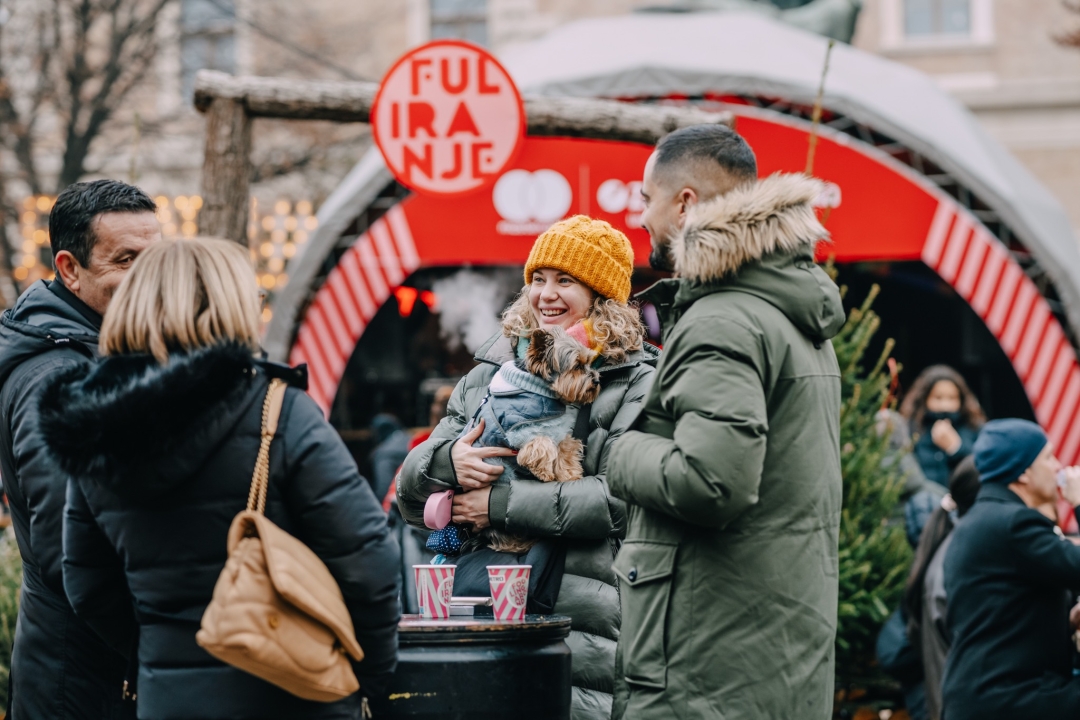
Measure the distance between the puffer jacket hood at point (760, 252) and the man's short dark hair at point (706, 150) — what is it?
0.27 meters

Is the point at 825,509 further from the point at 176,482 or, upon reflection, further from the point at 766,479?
the point at 176,482

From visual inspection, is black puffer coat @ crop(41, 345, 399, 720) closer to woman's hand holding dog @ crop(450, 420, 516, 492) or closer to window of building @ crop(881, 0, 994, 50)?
woman's hand holding dog @ crop(450, 420, 516, 492)

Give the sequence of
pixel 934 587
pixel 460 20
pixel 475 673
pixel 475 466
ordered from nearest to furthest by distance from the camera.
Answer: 1. pixel 475 673
2. pixel 475 466
3. pixel 934 587
4. pixel 460 20

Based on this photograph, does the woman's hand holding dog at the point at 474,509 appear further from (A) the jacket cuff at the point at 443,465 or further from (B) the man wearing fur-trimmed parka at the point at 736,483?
(B) the man wearing fur-trimmed parka at the point at 736,483

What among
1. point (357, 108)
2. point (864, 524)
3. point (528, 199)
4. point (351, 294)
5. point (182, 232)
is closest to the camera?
point (864, 524)

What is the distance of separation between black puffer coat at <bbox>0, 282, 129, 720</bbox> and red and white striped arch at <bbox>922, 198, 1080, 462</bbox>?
8.59 m

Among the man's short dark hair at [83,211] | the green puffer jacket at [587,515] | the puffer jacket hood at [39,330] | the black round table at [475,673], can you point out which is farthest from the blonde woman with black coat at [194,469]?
the man's short dark hair at [83,211]

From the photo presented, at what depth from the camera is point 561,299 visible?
4148 millimetres

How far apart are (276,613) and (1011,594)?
313cm

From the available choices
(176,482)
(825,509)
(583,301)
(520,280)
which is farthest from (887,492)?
(520,280)

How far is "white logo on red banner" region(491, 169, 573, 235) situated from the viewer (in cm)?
1123

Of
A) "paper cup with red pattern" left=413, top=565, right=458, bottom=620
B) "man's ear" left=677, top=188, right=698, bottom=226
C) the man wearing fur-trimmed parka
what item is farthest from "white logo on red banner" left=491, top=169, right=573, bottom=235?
the man wearing fur-trimmed parka

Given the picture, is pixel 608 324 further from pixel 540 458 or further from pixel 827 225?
pixel 827 225

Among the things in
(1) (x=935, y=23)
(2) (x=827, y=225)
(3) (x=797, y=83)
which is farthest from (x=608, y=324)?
(1) (x=935, y=23)
